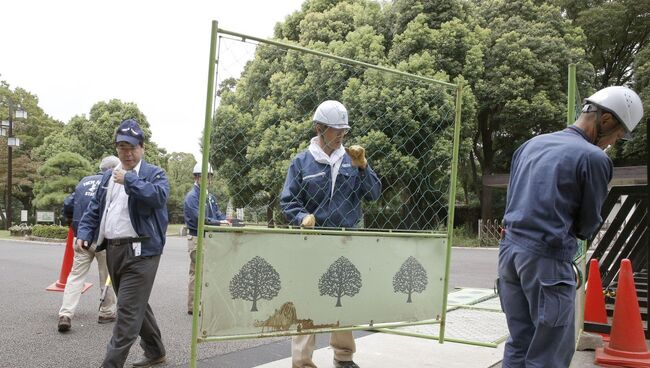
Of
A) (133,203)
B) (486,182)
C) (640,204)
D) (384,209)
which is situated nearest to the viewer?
(133,203)

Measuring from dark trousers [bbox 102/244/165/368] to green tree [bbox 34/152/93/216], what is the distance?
2443 centimetres

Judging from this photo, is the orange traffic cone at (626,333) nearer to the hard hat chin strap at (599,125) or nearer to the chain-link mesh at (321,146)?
the chain-link mesh at (321,146)

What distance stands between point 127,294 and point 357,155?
190cm

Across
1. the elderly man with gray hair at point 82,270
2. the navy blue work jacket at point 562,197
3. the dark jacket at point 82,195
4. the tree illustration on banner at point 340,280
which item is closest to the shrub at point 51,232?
the elderly man with gray hair at point 82,270

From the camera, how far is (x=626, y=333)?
4441mm

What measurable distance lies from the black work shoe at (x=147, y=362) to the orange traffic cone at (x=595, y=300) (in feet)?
13.0

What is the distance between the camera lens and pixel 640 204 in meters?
6.53

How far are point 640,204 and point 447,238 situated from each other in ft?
11.8

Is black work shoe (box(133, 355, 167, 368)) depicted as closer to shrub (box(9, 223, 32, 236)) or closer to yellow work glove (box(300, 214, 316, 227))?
yellow work glove (box(300, 214, 316, 227))

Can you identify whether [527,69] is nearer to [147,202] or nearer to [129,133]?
[129,133]

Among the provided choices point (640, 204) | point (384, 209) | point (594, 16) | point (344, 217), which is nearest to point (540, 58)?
point (594, 16)

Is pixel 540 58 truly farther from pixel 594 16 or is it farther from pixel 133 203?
pixel 133 203

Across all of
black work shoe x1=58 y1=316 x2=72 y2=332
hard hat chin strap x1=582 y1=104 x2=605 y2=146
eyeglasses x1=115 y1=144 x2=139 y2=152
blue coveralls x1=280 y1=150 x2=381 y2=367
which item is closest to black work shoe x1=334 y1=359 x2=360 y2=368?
blue coveralls x1=280 y1=150 x2=381 y2=367

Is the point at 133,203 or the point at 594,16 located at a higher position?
the point at 594,16
